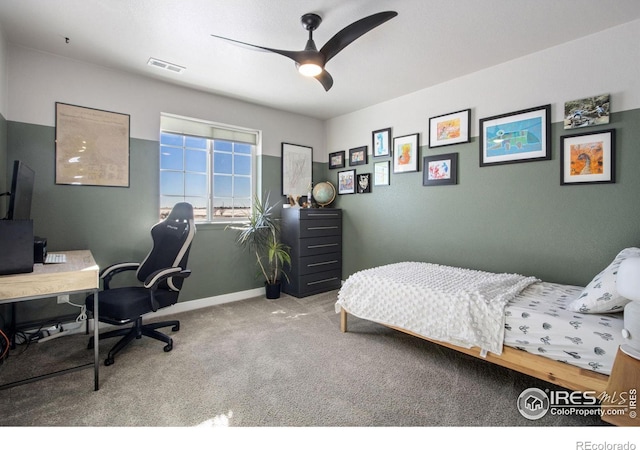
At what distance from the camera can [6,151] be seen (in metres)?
2.55

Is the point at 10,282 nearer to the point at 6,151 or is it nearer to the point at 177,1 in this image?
the point at 6,151

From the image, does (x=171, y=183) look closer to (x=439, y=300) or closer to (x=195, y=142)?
(x=195, y=142)

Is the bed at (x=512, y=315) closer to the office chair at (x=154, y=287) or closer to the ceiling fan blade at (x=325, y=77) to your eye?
the office chair at (x=154, y=287)

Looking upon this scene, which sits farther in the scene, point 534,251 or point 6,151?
point 534,251

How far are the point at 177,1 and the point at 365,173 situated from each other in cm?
288

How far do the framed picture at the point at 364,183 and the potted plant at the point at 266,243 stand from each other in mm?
1304

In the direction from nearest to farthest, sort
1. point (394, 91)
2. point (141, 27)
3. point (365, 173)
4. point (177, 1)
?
1. point (177, 1)
2. point (141, 27)
3. point (394, 91)
4. point (365, 173)

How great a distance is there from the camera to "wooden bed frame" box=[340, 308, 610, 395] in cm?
159

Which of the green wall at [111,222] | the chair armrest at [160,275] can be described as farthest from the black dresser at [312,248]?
the chair armrest at [160,275]

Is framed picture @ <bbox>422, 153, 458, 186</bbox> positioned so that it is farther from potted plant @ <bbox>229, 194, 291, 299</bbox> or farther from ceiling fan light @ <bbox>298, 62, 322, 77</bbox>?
potted plant @ <bbox>229, 194, 291, 299</bbox>

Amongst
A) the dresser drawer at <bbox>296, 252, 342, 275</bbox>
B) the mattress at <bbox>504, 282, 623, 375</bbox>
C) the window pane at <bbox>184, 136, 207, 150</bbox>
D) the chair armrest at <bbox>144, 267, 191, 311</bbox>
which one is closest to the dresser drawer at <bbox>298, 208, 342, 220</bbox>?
the dresser drawer at <bbox>296, 252, 342, 275</bbox>

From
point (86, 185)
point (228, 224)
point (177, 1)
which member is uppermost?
point (177, 1)

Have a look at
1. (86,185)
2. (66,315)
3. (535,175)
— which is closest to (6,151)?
(86,185)

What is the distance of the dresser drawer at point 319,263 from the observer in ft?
13.0
